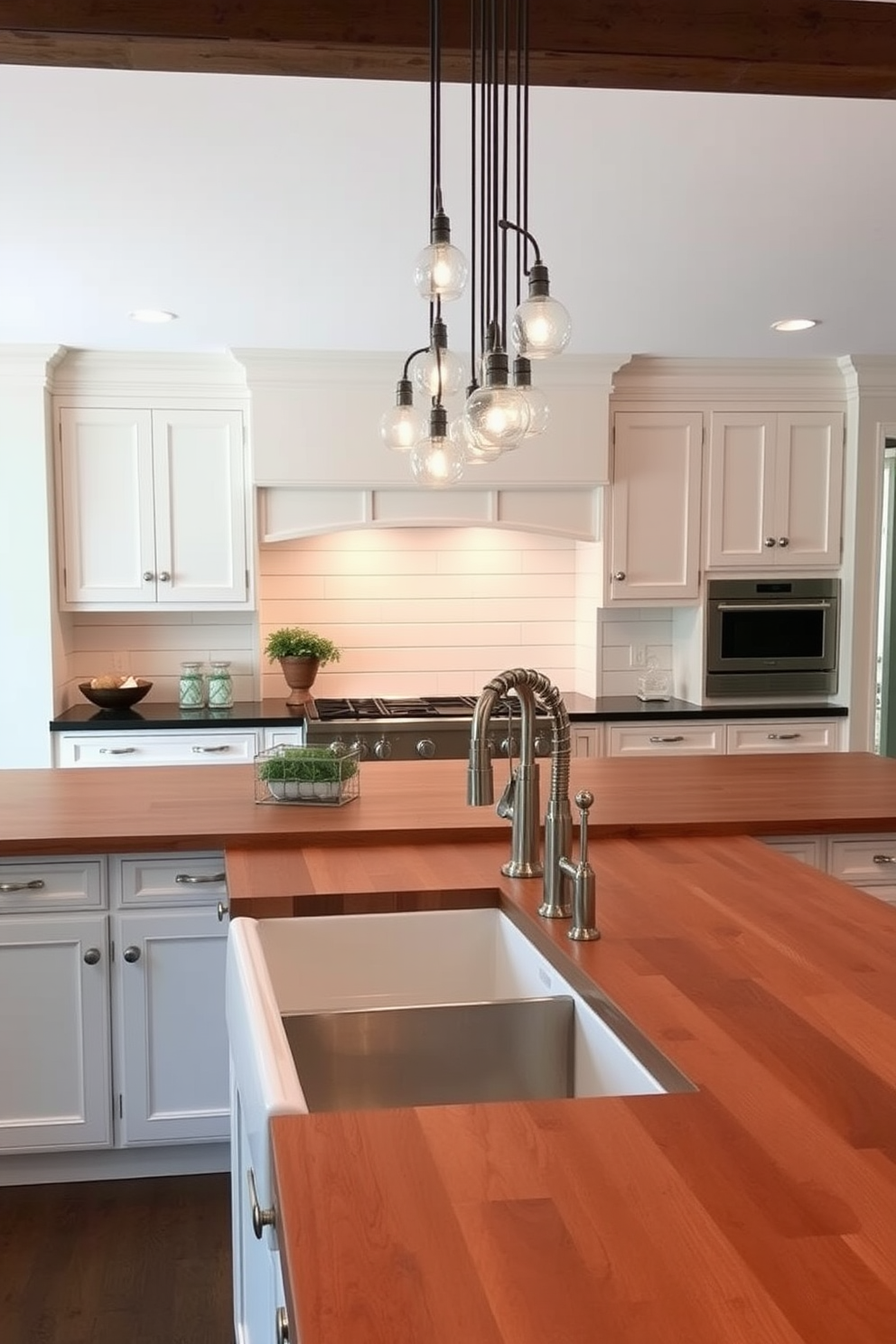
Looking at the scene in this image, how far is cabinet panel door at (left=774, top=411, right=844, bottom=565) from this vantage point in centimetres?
493

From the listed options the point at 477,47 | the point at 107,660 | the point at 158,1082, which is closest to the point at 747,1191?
the point at 477,47

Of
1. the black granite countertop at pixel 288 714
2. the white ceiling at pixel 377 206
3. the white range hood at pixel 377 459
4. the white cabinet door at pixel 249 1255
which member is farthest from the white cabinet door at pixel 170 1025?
the white range hood at pixel 377 459

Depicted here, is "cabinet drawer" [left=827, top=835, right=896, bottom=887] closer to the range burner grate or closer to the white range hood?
the range burner grate

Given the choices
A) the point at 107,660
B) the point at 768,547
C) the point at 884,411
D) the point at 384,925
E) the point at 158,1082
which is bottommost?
the point at 158,1082

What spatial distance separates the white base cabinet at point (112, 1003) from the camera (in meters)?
2.59

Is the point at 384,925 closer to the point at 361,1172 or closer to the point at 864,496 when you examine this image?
the point at 361,1172

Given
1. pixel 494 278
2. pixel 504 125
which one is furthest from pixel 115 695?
pixel 504 125

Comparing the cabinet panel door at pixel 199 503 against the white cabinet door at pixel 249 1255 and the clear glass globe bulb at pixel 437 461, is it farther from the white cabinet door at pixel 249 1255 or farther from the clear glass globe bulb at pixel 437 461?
the white cabinet door at pixel 249 1255

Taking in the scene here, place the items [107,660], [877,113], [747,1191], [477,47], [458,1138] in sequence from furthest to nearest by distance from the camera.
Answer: [107,660]
[877,113]
[477,47]
[458,1138]
[747,1191]

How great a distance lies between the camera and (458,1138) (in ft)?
3.77

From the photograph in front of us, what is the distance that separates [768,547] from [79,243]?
3.04m

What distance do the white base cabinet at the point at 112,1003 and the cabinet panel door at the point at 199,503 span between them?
2.30 metres

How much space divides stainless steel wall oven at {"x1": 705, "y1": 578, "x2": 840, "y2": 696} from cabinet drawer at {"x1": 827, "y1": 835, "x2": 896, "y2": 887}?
2249 mm

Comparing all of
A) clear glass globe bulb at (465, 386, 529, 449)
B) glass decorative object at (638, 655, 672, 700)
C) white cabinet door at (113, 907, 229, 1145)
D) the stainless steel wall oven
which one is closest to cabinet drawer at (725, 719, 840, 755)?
the stainless steel wall oven
